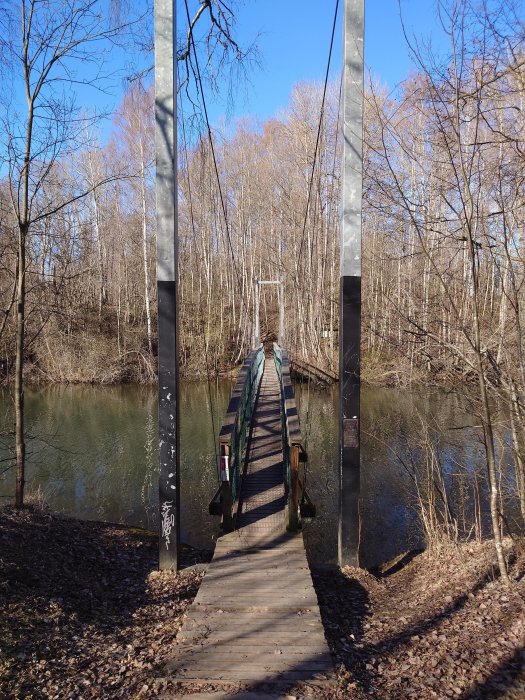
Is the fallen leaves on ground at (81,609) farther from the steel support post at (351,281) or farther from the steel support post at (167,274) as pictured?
the steel support post at (351,281)

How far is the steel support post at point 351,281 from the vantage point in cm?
413

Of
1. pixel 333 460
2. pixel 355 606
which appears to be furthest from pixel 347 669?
pixel 333 460

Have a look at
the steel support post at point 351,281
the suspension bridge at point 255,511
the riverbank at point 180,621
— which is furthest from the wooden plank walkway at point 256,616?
the steel support post at point 351,281

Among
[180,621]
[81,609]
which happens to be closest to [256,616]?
[180,621]

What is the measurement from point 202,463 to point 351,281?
6293mm

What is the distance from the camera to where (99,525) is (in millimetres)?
5395

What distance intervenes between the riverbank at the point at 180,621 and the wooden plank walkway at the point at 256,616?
0.50ft

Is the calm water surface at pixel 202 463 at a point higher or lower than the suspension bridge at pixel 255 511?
lower

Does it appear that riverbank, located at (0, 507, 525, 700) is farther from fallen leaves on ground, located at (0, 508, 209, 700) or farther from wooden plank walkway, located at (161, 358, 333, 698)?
wooden plank walkway, located at (161, 358, 333, 698)

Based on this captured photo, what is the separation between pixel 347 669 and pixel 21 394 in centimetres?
462

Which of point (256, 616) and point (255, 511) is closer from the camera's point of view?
point (256, 616)

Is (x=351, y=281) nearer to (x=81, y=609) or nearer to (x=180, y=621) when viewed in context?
(x=180, y=621)

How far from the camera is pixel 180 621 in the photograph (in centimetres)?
338

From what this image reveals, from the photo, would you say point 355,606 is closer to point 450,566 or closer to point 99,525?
point 450,566
